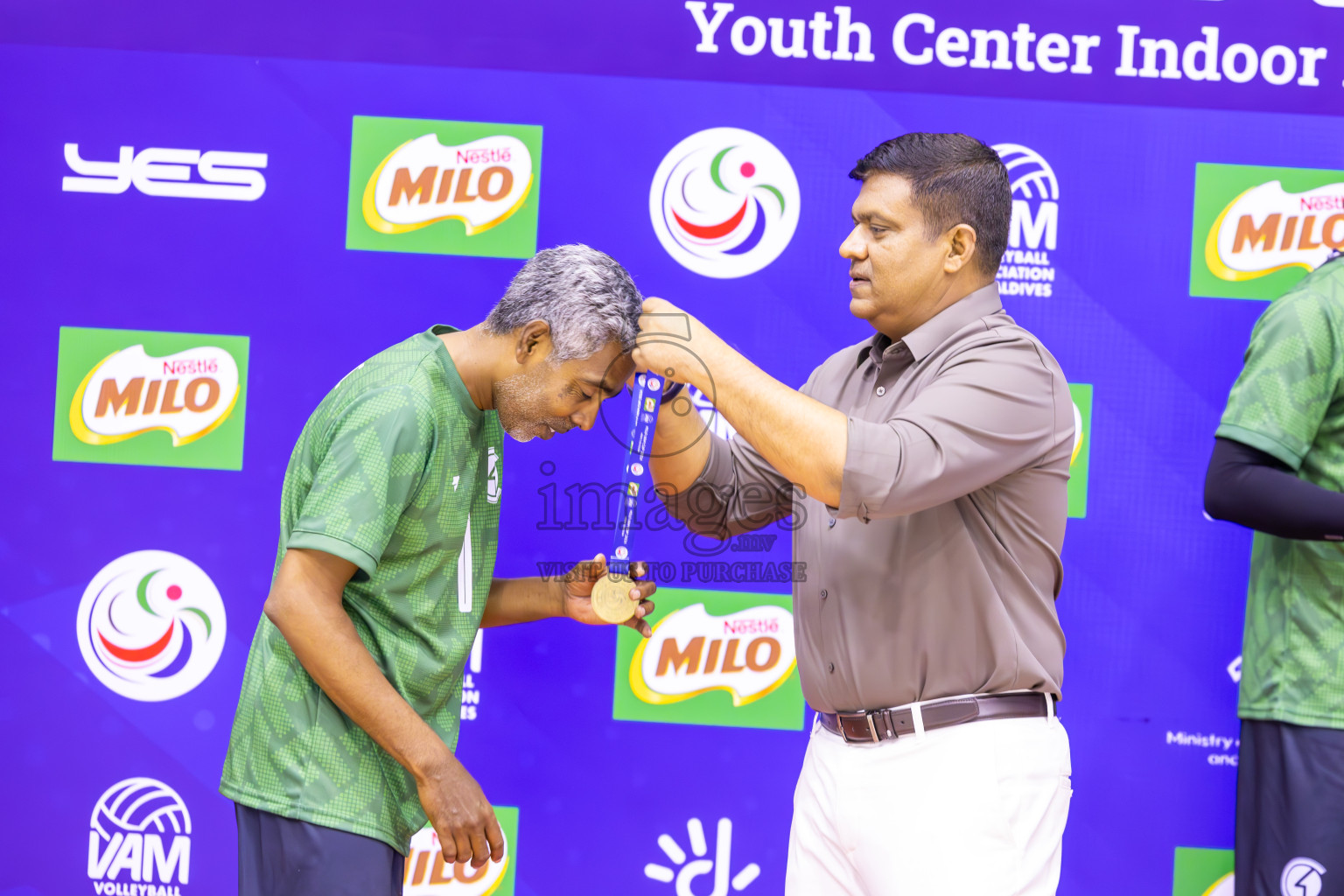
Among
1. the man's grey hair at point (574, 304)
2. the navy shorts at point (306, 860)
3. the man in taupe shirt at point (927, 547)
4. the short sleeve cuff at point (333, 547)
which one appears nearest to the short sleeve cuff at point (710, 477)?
the man in taupe shirt at point (927, 547)

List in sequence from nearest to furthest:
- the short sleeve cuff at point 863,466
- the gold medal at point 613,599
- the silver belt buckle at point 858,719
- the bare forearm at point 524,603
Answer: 1. the short sleeve cuff at point 863,466
2. the silver belt buckle at point 858,719
3. the gold medal at point 613,599
4. the bare forearm at point 524,603

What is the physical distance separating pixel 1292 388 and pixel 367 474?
181 cm

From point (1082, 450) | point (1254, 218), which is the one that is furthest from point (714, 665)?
point (1254, 218)

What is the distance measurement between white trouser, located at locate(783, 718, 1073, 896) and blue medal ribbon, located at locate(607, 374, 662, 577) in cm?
52

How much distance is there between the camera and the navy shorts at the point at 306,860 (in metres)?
1.58

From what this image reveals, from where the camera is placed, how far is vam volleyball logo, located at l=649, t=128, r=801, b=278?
2.67m

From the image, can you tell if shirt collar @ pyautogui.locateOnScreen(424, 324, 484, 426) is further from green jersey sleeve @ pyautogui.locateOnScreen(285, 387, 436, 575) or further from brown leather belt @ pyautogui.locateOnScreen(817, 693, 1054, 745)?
brown leather belt @ pyautogui.locateOnScreen(817, 693, 1054, 745)

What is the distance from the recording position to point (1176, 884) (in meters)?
2.66

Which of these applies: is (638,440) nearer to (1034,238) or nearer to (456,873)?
(1034,238)

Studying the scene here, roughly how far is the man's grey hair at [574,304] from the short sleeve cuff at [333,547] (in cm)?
45

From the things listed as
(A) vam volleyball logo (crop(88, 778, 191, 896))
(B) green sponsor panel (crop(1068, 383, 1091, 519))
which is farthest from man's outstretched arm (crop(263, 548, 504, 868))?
(B) green sponsor panel (crop(1068, 383, 1091, 519))

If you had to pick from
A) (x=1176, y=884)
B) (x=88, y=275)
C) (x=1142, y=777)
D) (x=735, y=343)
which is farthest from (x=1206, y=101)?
(x=88, y=275)

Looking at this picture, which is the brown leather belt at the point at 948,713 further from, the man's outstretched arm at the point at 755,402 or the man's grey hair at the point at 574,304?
the man's grey hair at the point at 574,304

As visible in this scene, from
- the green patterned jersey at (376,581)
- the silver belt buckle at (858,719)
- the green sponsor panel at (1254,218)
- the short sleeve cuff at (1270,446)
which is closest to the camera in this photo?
the green patterned jersey at (376,581)
